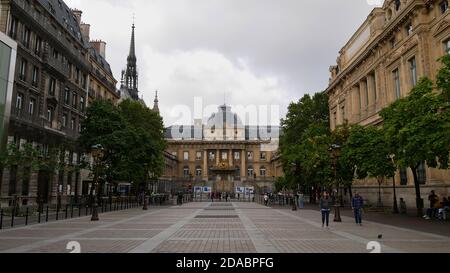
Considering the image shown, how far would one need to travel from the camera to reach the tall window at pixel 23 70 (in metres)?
35.3

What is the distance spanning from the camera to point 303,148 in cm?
4291

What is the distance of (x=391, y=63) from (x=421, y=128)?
20299 mm

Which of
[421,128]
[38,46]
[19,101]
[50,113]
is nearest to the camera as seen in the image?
[421,128]

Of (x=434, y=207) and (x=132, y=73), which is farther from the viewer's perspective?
(x=132, y=73)

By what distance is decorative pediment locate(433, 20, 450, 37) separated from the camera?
2929cm

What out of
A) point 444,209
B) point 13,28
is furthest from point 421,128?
point 13,28

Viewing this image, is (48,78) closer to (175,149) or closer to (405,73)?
(405,73)

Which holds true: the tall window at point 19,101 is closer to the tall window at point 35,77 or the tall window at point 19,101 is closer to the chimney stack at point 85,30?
the tall window at point 35,77

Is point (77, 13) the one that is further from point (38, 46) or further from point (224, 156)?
point (224, 156)

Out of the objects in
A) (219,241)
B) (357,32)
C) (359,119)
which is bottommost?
(219,241)

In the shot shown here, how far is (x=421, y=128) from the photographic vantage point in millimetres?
21000

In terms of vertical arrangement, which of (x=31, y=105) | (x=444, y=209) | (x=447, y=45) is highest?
(x=447, y=45)
